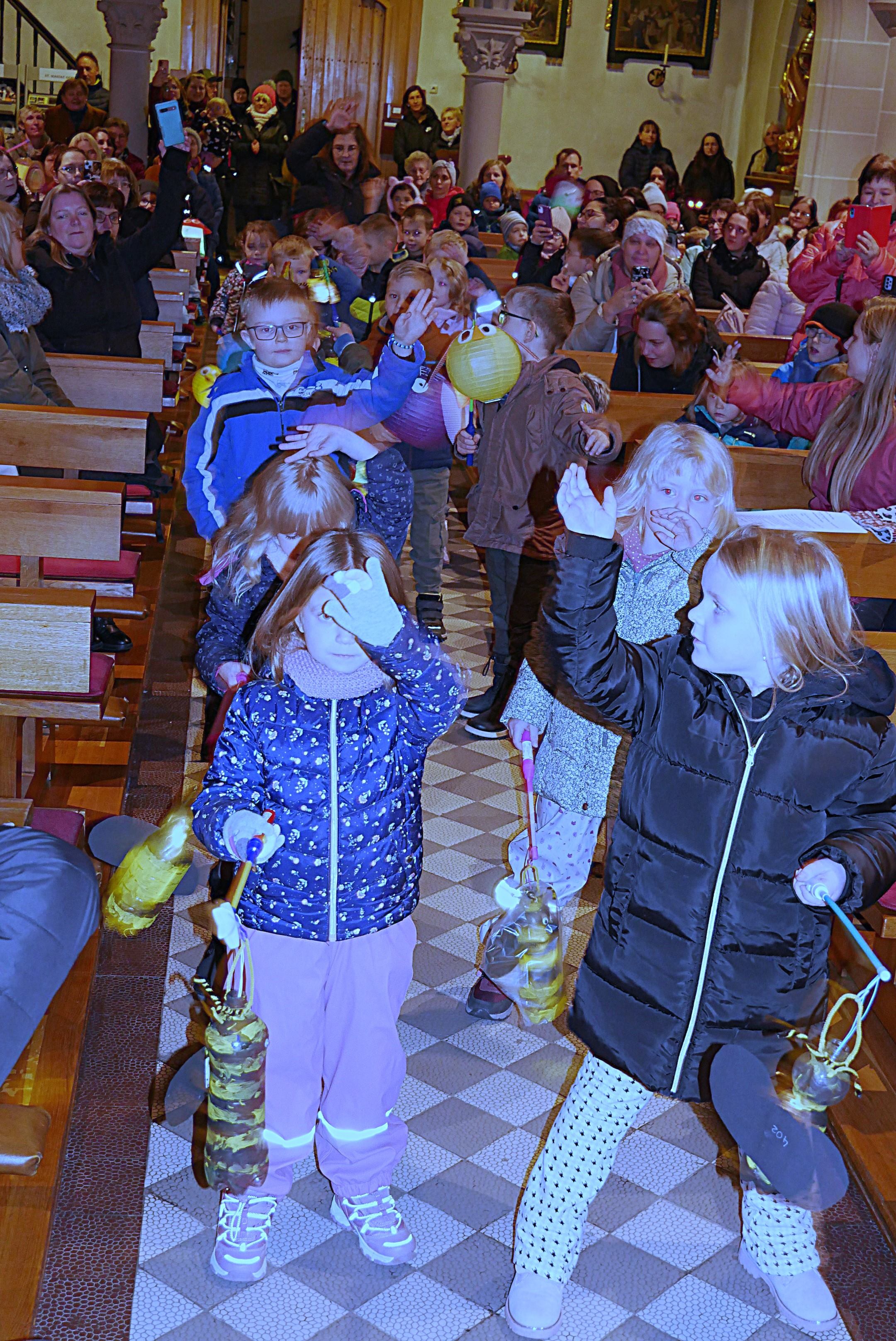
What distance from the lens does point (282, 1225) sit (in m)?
2.51

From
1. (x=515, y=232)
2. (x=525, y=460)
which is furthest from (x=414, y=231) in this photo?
(x=525, y=460)

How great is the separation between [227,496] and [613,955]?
1607 mm

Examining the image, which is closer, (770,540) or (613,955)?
(770,540)

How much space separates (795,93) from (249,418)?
54.9 feet

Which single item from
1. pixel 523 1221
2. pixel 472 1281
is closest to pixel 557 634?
pixel 523 1221

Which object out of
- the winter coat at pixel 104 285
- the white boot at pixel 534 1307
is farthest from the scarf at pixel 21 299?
the white boot at pixel 534 1307

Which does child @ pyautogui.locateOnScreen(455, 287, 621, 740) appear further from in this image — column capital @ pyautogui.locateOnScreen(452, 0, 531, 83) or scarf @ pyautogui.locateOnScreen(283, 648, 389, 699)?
column capital @ pyautogui.locateOnScreen(452, 0, 531, 83)

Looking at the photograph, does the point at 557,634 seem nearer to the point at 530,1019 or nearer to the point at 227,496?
the point at 530,1019

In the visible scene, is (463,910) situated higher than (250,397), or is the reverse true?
(250,397)

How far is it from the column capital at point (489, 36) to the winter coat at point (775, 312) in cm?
737

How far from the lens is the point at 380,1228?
7.93 feet

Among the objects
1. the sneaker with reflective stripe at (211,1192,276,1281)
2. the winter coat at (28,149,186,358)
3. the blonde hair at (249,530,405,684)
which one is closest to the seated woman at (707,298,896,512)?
the blonde hair at (249,530,405,684)

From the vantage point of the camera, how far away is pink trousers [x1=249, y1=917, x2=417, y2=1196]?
2.27 metres

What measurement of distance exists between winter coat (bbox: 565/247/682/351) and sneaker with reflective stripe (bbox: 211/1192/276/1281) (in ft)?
15.4
